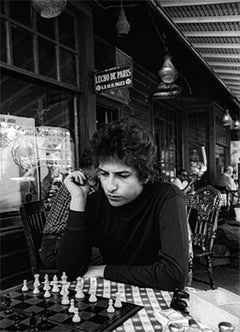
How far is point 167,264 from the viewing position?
133 cm

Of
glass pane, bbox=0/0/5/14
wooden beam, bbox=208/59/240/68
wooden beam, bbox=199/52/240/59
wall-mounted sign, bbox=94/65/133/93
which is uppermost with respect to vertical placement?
wooden beam, bbox=208/59/240/68

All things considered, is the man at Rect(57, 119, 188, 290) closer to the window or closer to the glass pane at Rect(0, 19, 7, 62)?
the glass pane at Rect(0, 19, 7, 62)

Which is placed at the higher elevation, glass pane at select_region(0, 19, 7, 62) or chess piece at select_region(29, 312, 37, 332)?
glass pane at select_region(0, 19, 7, 62)

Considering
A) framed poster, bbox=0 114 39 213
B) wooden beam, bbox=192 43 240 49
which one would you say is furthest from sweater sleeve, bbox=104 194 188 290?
wooden beam, bbox=192 43 240 49

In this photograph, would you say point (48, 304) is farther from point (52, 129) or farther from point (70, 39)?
point (70, 39)

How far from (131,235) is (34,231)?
1.30m

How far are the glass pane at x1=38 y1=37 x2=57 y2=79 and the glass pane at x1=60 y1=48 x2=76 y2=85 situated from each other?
13 cm

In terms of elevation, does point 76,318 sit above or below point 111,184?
below

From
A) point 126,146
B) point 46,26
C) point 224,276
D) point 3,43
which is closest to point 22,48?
point 3,43

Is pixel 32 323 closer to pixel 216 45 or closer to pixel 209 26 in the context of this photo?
pixel 209 26

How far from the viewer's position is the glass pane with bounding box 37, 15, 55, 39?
3125 mm

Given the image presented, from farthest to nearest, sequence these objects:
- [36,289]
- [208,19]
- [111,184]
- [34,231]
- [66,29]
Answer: [208,19]
[66,29]
[34,231]
[111,184]
[36,289]

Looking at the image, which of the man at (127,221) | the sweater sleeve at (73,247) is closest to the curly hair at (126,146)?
the man at (127,221)

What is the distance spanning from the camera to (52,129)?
341 centimetres
